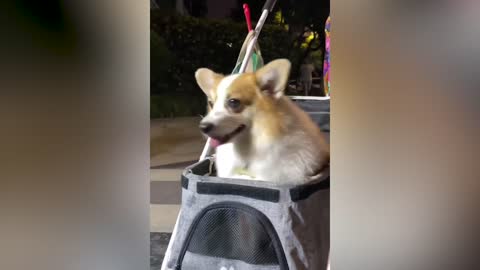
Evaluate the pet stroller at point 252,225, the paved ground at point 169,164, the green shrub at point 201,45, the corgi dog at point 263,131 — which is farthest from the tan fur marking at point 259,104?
the paved ground at point 169,164

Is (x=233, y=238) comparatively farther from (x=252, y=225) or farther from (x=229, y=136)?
(x=229, y=136)

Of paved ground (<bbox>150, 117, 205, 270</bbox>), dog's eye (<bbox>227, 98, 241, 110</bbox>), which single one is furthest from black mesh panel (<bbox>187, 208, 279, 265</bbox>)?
paved ground (<bbox>150, 117, 205, 270</bbox>)

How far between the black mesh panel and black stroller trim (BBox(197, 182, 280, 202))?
37mm

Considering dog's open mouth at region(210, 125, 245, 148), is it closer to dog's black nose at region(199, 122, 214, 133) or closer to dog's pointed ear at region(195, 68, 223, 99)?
dog's black nose at region(199, 122, 214, 133)

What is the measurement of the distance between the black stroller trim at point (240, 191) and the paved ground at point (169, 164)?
0.56m

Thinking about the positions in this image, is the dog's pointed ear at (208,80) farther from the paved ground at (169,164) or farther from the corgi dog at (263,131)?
the paved ground at (169,164)

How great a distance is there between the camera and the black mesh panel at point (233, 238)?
3.10ft

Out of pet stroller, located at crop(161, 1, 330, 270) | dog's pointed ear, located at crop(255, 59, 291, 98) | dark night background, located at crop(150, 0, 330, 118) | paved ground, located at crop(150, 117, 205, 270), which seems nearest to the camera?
pet stroller, located at crop(161, 1, 330, 270)

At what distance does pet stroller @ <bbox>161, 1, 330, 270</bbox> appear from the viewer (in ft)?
3.03

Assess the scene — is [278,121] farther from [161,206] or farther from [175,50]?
[161,206]

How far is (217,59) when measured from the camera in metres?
1.53

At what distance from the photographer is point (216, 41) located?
1642 millimetres
